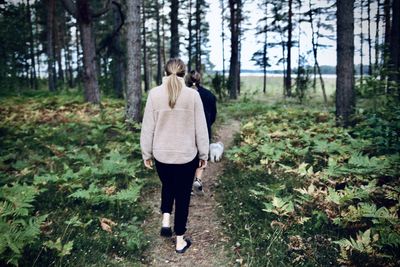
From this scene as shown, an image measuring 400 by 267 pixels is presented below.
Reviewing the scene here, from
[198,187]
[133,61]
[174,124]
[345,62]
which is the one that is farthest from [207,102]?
[345,62]

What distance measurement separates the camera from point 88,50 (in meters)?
13.5

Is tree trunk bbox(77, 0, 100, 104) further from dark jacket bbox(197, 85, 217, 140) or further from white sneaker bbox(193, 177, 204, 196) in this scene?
A: white sneaker bbox(193, 177, 204, 196)

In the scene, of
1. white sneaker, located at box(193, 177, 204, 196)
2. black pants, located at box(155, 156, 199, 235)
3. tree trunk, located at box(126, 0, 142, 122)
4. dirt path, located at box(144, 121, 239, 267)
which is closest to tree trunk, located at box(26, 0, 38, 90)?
tree trunk, located at box(126, 0, 142, 122)

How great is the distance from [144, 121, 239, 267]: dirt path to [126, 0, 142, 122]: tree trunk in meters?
4.22

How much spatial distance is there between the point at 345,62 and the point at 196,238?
25.5 feet

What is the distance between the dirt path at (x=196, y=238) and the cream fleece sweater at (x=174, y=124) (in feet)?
4.99

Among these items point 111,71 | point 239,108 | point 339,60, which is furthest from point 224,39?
point 339,60

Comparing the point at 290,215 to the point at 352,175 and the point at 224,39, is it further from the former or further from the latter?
the point at 224,39

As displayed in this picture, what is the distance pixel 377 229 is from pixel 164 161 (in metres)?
3.01

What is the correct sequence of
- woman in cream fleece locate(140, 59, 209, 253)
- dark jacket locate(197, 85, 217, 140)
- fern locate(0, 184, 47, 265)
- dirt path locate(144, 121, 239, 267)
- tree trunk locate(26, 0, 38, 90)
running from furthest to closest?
tree trunk locate(26, 0, 38, 90) < dark jacket locate(197, 85, 217, 140) < dirt path locate(144, 121, 239, 267) < woman in cream fleece locate(140, 59, 209, 253) < fern locate(0, 184, 47, 265)

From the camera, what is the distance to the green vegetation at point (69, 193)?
4.14 m

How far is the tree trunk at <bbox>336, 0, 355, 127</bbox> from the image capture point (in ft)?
31.4

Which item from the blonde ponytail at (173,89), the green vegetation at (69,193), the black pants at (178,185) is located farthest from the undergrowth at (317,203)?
the blonde ponytail at (173,89)

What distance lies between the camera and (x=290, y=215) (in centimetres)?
509
